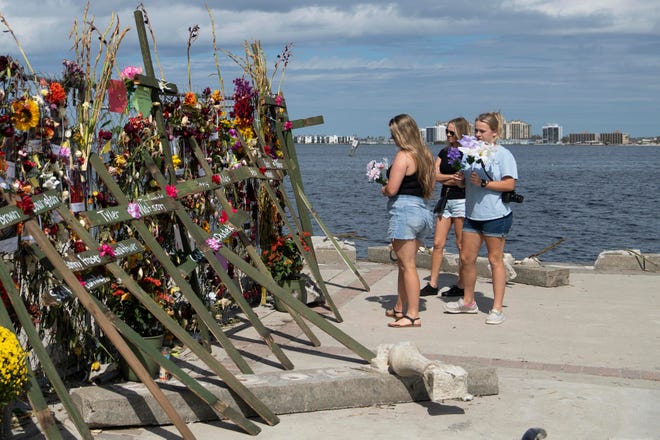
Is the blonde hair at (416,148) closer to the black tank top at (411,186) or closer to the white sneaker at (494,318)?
the black tank top at (411,186)

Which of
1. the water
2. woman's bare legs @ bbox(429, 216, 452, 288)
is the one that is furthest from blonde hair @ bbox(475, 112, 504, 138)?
the water

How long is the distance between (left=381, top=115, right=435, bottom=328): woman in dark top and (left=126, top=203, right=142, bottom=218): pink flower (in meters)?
2.40

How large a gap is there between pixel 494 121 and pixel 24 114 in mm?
4132

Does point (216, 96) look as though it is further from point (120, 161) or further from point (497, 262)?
point (497, 262)

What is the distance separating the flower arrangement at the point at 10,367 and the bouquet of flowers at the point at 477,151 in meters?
4.38

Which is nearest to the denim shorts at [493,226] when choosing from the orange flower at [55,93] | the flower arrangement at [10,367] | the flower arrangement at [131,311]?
the flower arrangement at [131,311]

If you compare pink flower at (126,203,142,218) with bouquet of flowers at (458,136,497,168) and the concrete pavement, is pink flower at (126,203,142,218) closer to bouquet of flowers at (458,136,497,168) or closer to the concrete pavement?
the concrete pavement

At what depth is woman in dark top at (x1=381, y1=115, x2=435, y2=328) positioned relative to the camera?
751 cm

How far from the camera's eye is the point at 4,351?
409cm

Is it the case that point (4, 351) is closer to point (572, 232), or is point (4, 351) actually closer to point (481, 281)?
point (481, 281)

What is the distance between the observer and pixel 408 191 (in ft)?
24.8

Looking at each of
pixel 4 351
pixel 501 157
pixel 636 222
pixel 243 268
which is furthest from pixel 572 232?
pixel 4 351

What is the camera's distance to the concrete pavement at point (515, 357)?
205 inches

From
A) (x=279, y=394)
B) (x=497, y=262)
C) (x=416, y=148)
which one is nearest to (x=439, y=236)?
(x=497, y=262)
